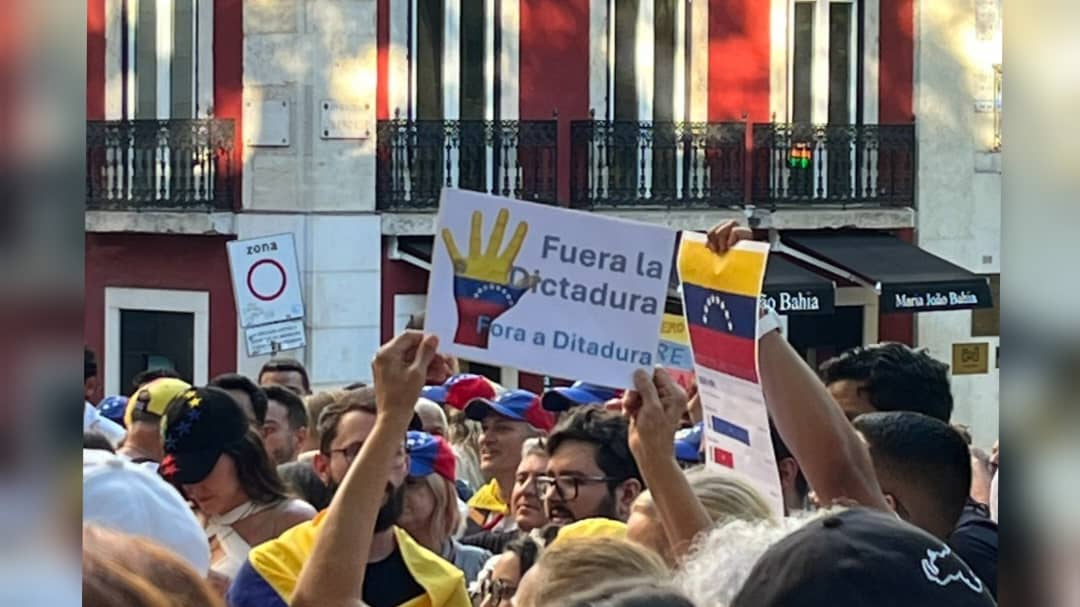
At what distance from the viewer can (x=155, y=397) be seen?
19.7 ft

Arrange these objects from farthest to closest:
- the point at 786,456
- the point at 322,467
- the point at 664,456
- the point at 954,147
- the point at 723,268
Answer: the point at 954,147, the point at 322,467, the point at 786,456, the point at 723,268, the point at 664,456

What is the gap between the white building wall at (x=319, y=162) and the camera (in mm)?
17031

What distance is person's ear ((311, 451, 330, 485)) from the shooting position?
476cm

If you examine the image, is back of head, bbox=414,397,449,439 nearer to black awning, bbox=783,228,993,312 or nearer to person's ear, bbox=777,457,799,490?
person's ear, bbox=777,457,799,490

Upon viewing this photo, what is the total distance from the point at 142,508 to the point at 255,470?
186cm

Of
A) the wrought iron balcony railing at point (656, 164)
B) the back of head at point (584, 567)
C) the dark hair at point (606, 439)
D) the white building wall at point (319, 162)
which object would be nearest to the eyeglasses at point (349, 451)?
the dark hair at point (606, 439)

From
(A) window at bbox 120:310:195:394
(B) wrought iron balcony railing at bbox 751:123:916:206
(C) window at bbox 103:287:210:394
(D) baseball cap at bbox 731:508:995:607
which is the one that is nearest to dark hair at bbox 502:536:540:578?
(D) baseball cap at bbox 731:508:995:607

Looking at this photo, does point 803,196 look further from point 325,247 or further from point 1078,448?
point 1078,448

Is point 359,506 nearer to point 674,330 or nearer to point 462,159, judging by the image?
point 674,330

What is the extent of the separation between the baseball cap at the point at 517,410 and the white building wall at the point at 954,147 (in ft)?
45.6

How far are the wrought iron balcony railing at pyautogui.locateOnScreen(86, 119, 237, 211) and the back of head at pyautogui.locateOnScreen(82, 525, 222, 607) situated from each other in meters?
15.6

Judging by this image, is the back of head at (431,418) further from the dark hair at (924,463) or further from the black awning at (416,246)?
the black awning at (416,246)

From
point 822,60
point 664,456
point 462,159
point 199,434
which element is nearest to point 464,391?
point 199,434

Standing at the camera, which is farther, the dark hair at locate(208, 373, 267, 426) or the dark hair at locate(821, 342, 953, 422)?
the dark hair at locate(208, 373, 267, 426)
